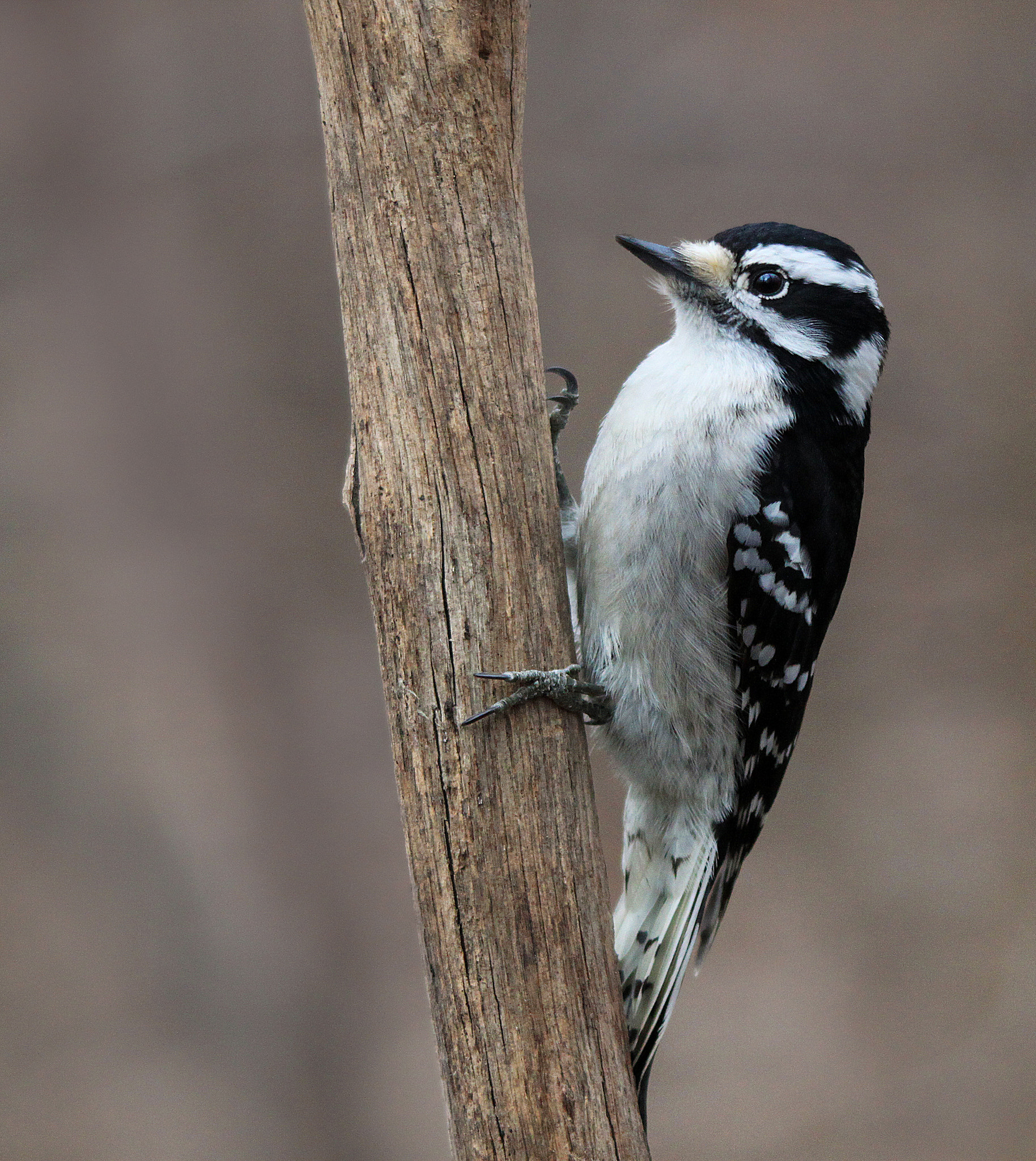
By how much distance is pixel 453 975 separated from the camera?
2053 millimetres

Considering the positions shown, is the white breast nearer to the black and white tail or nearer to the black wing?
the black wing

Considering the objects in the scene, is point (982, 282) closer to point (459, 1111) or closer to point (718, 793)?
point (718, 793)

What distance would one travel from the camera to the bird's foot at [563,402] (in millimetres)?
2732

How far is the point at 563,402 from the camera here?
2787 millimetres

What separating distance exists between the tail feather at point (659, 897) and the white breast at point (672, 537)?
14 cm

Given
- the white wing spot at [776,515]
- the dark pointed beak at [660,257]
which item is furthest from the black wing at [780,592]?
the dark pointed beak at [660,257]

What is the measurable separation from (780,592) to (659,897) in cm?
75

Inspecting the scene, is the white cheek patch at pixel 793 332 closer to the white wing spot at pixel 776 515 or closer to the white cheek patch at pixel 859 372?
the white cheek patch at pixel 859 372

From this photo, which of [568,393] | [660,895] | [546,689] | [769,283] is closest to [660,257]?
[769,283]

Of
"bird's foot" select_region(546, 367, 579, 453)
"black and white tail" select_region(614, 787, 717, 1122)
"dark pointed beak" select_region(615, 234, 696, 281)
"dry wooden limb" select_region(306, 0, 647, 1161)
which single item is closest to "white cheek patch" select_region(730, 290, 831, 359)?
"dark pointed beak" select_region(615, 234, 696, 281)

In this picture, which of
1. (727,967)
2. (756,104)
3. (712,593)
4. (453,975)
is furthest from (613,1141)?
(756,104)

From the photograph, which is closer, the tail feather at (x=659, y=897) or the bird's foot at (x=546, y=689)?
the bird's foot at (x=546, y=689)

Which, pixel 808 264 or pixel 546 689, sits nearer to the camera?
pixel 546 689

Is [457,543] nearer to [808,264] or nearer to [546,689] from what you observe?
[546,689]
